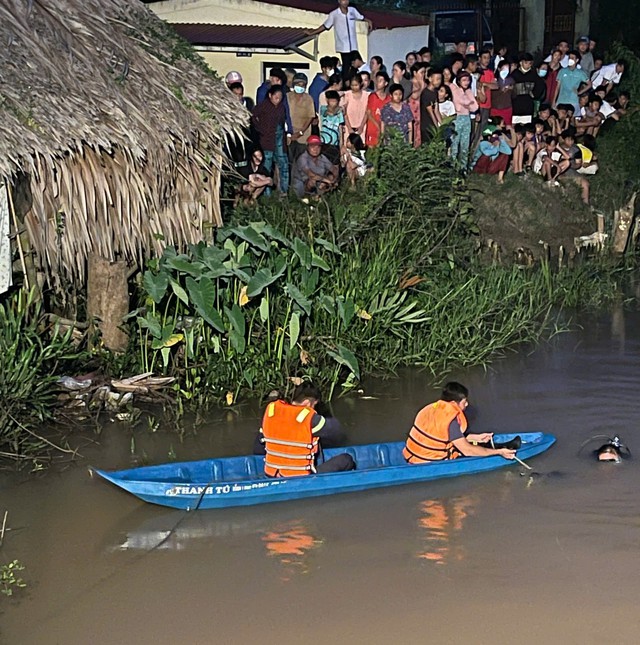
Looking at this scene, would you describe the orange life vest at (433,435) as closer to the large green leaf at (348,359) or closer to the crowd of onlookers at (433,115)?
the large green leaf at (348,359)

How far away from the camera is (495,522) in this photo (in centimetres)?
771

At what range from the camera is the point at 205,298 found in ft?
30.9

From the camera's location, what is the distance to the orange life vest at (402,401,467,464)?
8398 millimetres

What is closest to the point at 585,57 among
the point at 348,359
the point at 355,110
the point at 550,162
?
the point at 550,162

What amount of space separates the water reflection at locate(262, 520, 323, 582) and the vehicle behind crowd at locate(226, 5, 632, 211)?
17.4 ft

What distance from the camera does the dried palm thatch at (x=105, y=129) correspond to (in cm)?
882

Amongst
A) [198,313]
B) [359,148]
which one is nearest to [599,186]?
[359,148]

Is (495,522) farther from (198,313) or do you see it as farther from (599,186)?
(599,186)

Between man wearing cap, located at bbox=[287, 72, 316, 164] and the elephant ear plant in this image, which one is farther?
man wearing cap, located at bbox=[287, 72, 316, 164]

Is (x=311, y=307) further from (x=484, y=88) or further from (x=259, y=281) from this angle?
(x=484, y=88)

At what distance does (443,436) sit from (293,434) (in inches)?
47.4

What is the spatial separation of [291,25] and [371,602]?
12173 mm

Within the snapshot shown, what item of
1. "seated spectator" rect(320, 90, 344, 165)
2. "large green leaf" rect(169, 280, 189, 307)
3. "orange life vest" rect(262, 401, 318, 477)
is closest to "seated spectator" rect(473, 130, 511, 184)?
"seated spectator" rect(320, 90, 344, 165)

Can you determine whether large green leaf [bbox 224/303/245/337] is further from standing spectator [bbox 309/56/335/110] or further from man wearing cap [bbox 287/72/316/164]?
standing spectator [bbox 309/56/335/110]
